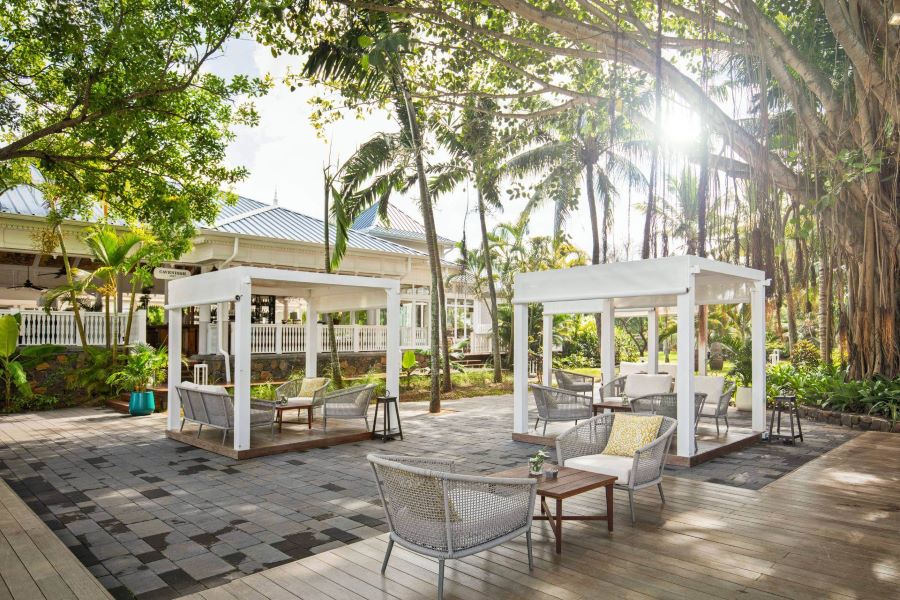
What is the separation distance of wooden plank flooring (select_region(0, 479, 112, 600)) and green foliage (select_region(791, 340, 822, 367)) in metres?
17.0

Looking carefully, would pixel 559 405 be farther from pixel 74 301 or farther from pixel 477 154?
pixel 74 301

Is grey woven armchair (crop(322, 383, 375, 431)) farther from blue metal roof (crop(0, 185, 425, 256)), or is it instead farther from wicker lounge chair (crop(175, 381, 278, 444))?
blue metal roof (crop(0, 185, 425, 256))

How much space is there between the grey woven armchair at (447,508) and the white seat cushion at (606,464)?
1.57 meters

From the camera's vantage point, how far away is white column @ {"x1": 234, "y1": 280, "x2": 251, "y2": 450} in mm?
8305

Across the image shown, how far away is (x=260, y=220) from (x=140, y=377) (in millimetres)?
5947

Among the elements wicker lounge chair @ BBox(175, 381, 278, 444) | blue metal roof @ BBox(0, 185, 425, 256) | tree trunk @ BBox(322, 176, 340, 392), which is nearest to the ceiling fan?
blue metal roof @ BBox(0, 185, 425, 256)

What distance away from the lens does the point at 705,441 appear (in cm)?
890

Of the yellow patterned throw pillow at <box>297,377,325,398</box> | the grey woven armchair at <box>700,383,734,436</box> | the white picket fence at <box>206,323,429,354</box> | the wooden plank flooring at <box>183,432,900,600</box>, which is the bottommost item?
the wooden plank flooring at <box>183,432,900,600</box>

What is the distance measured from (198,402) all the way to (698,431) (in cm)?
804

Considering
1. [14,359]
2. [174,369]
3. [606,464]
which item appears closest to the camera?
[606,464]

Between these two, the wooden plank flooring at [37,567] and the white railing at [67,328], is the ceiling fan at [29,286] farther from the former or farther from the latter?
the wooden plank flooring at [37,567]

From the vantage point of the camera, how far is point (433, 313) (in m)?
13.8

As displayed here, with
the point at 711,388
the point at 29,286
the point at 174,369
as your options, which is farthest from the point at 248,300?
the point at 29,286

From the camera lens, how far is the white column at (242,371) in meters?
8.30
